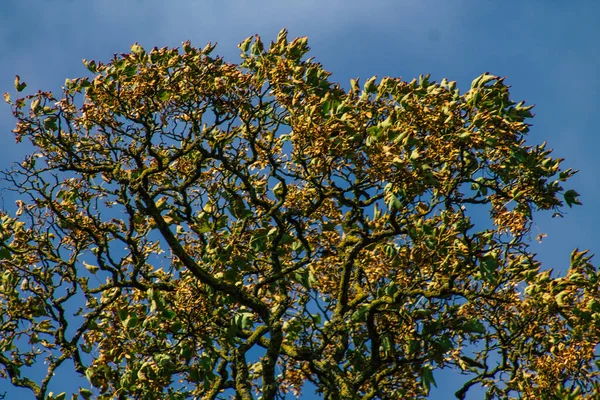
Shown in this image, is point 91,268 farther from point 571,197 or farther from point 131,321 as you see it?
point 571,197

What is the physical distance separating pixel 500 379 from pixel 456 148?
20.8 feet

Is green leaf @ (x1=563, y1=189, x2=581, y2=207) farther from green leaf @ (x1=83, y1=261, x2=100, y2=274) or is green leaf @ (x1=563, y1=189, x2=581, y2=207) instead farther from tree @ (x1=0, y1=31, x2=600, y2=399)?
green leaf @ (x1=83, y1=261, x2=100, y2=274)

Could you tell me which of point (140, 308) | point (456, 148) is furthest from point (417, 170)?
point (140, 308)

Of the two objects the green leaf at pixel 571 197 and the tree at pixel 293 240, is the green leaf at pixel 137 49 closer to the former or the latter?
the tree at pixel 293 240

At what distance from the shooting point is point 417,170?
12.5 meters

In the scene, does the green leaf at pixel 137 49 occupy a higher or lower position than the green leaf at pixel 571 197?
higher

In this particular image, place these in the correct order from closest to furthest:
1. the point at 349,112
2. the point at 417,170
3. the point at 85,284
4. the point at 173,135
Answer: the point at 417,170
the point at 349,112
the point at 173,135
the point at 85,284

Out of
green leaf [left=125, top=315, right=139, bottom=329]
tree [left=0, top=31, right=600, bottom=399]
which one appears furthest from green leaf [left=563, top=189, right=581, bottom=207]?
green leaf [left=125, top=315, right=139, bottom=329]

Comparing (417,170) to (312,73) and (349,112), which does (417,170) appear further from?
(312,73)

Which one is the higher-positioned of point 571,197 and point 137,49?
point 137,49

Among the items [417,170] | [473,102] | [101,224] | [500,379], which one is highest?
[101,224]

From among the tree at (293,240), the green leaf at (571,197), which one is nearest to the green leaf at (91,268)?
the tree at (293,240)

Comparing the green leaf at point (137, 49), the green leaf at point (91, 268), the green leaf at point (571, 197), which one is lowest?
the green leaf at point (571, 197)

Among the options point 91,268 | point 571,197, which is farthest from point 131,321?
point 571,197
